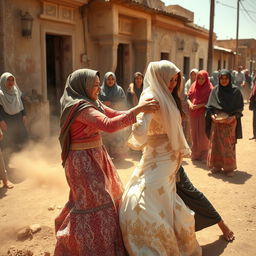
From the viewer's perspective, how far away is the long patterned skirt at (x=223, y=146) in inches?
209

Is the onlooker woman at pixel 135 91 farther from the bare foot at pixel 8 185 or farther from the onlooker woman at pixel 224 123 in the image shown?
the bare foot at pixel 8 185

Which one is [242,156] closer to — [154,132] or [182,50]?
[154,132]

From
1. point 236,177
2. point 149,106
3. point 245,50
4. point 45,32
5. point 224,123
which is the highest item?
point 245,50

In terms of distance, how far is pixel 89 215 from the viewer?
2486mm

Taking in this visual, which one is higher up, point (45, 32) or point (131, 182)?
point (45, 32)

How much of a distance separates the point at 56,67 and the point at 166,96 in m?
6.63

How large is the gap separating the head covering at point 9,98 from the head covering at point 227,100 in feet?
10.7

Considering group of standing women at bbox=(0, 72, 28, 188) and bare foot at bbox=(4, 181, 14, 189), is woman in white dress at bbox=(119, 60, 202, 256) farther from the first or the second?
group of standing women at bbox=(0, 72, 28, 188)

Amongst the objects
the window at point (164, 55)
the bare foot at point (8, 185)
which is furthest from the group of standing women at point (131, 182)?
the window at point (164, 55)

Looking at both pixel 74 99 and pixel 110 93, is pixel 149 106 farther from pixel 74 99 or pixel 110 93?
pixel 110 93

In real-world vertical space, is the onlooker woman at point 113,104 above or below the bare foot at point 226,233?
above

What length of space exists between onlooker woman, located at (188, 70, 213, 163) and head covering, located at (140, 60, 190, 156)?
12.1 feet

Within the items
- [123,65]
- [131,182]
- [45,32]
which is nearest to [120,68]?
[123,65]

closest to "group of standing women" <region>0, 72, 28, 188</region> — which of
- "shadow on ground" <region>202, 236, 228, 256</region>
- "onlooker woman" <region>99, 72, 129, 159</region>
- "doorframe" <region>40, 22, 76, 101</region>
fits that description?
"onlooker woman" <region>99, 72, 129, 159</region>
